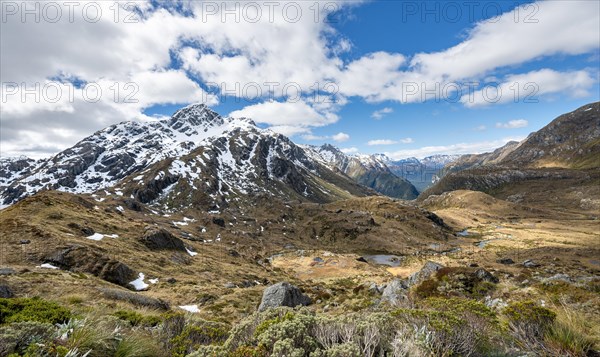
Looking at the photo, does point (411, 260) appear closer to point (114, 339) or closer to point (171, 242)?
point (171, 242)

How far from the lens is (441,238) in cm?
15575

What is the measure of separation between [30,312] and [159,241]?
63575 millimetres

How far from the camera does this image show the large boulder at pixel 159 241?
212 feet

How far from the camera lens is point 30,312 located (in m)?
9.19

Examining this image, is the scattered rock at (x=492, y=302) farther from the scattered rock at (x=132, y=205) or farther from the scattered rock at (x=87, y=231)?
the scattered rock at (x=132, y=205)

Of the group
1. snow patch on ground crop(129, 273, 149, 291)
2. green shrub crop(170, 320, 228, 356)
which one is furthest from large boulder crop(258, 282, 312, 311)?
snow patch on ground crop(129, 273, 149, 291)

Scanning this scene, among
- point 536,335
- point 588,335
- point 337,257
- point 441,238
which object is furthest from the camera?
point 441,238

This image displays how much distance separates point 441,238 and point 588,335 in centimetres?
16606

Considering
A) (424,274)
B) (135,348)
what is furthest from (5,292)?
(424,274)

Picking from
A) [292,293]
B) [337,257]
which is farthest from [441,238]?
[292,293]

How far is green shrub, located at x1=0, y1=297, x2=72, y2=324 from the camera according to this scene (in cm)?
855

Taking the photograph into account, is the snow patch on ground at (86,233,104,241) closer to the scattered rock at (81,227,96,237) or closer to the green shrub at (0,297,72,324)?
the scattered rock at (81,227,96,237)

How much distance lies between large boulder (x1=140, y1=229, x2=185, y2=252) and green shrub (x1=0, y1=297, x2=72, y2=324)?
59.5 meters

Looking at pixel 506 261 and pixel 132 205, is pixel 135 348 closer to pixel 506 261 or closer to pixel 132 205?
pixel 506 261
